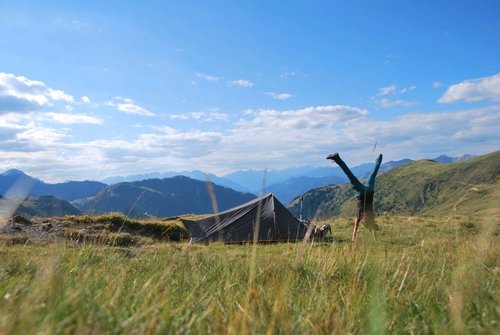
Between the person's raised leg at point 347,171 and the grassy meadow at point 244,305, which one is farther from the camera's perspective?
the person's raised leg at point 347,171

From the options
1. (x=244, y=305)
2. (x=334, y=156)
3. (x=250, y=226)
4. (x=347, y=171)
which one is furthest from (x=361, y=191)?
(x=244, y=305)

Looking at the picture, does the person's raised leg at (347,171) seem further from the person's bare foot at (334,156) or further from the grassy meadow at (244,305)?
the grassy meadow at (244,305)

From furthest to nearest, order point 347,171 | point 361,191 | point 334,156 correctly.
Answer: point 361,191 → point 347,171 → point 334,156

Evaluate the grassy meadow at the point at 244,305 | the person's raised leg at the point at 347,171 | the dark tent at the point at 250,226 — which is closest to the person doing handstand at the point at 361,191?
the person's raised leg at the point at 347,171

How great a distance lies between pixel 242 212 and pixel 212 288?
17.4m

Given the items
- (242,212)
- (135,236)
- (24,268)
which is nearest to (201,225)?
(242,212)

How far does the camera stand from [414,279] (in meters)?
4.57

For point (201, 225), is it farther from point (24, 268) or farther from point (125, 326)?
point (125, 326)

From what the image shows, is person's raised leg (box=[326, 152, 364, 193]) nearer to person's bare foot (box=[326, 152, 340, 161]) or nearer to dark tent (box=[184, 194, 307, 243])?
person's bare foot (box=[326, 152, 340, 161])

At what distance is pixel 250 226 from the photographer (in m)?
20.8

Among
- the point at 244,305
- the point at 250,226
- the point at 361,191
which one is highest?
the point at 361,191

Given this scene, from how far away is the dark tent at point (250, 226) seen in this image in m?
20.4

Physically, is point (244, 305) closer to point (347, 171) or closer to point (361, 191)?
point (347, 171)

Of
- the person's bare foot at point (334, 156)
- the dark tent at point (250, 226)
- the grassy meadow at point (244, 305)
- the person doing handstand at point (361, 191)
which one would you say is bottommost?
the dark tent at point (250, 226)
